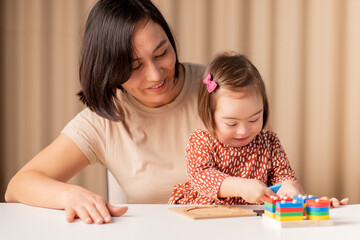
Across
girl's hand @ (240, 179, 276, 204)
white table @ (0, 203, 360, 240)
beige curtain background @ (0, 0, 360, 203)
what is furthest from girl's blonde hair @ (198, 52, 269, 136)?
beige curtain background @ (0, 0, 360, 203)

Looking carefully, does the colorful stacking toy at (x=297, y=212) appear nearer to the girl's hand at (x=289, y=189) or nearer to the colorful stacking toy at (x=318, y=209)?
the colorful stacking toy at (x=318, y=209)

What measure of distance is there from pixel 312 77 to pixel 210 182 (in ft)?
5.37

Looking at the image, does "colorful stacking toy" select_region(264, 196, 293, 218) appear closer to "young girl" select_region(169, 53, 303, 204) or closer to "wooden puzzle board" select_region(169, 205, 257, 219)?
"wooden puzzle board" select_region(169, 205, 257, 219)

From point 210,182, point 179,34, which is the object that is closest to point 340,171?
point 179,34

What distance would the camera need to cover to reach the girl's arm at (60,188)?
1011 mm

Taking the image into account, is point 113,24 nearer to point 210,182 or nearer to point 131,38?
point 131,38

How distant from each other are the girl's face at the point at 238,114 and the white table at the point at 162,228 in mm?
306

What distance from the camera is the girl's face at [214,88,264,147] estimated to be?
4.04 feet

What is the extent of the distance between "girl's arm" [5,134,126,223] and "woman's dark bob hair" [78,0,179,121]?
18 cm

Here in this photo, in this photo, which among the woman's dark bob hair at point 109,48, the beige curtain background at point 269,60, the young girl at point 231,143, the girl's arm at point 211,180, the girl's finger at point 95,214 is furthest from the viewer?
the beige curtain background at point 269,60

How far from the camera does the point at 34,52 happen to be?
8.71 ft

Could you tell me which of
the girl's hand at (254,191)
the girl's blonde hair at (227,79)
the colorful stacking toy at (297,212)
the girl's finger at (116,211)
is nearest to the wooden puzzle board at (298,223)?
the colorful stacking toy at (297,212)

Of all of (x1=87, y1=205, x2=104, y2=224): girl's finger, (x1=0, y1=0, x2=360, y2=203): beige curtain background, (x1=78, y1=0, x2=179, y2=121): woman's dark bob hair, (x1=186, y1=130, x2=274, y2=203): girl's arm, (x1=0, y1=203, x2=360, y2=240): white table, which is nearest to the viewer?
(x1=0, y1=203, x2=360, y2=240): white table

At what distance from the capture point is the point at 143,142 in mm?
1564
